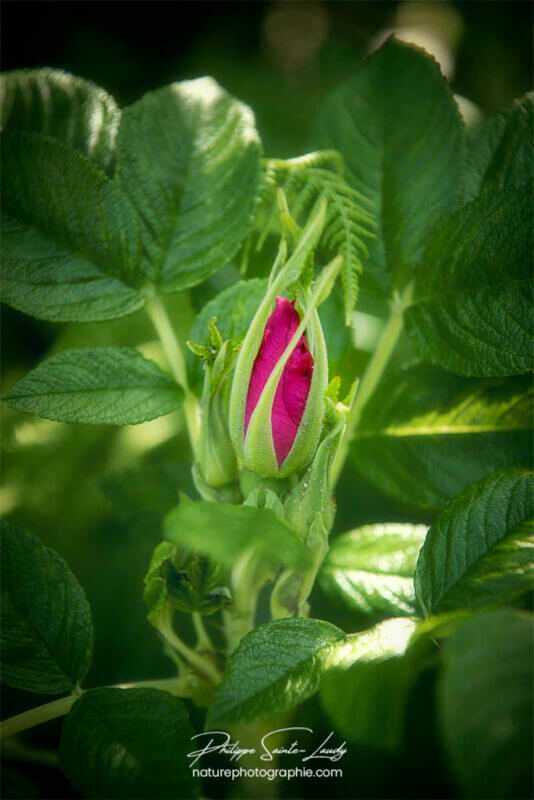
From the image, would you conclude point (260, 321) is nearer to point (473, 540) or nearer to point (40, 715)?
point (473, 540)

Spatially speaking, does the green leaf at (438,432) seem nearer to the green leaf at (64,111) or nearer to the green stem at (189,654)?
the green stem at (189,654)

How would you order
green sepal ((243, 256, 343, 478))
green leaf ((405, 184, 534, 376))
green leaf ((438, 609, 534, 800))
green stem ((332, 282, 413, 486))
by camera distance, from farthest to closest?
green stem ((332, 282, 413, 486)), green leaf ((405, 184, 534, 376)), green sepal ((243, 256, 343, 478)), green leaf ((438, 609, 534, 800))

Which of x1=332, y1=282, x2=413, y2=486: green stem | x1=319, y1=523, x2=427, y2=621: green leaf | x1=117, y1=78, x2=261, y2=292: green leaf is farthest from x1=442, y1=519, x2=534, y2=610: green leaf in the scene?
x1=117, y1=78, x2=261, y2=292: green leaf

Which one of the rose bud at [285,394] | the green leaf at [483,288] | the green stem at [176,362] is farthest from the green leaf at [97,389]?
the green leaf at [483,288]

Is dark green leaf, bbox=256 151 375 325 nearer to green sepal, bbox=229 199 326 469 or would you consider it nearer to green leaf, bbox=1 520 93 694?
green sepal, bbox=229 199 326 469
